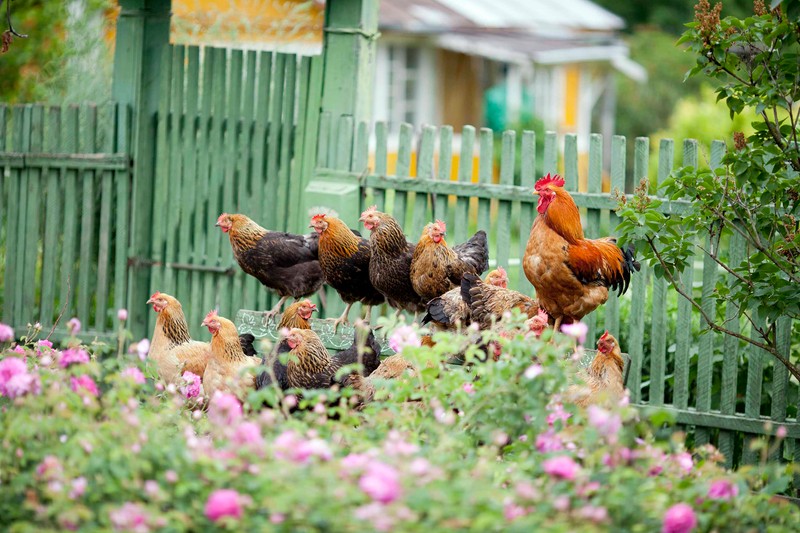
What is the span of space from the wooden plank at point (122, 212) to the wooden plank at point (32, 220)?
746mm

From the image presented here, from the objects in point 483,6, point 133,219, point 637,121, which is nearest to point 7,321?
point 133,219

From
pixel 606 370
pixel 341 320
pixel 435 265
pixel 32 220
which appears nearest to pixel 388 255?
pixel 435 265

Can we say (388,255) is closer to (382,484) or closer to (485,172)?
(485,172)

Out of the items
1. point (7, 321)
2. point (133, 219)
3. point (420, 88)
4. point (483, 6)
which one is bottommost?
point (7, 321)

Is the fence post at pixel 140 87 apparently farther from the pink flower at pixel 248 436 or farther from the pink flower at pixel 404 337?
the pink flower at pixel 248 436

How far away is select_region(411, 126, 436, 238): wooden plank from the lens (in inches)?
306

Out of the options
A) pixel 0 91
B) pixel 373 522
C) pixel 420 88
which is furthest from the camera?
pixel 420 88

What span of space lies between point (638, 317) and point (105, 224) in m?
4.41

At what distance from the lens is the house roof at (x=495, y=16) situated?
22016 millimetres

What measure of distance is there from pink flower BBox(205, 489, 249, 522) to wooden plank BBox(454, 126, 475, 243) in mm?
4851

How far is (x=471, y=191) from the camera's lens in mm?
7703

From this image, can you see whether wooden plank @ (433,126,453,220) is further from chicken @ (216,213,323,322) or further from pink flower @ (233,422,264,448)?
pink flower @ (233,422,264,448)

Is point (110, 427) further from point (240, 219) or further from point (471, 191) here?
point (471, 191)

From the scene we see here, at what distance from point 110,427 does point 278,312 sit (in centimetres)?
371
